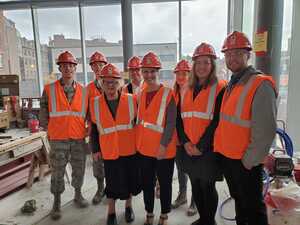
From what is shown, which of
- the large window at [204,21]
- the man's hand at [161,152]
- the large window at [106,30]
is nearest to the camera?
the man's hand at [161,152]

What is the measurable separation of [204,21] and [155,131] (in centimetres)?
341

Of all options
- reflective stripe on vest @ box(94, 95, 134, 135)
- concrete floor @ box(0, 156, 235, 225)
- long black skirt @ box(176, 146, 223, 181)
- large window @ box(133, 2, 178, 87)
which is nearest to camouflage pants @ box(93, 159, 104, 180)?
concrete floor @ box(0, 156, 235, 225)

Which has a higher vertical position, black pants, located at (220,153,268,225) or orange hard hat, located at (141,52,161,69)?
orange hard hat, located at (141,52,161,69)

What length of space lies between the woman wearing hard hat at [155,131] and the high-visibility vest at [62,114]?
A: 67cm

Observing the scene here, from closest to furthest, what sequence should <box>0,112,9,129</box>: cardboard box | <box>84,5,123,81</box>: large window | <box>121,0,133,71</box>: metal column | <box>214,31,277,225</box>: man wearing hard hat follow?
<box>214,31,277,225</box>: man wearing hard hat < <box>0,112,9,129</box>: cardboard box < <box>121,0,133,71</box>: metal column < <box>84,5,123,81</box>: large window

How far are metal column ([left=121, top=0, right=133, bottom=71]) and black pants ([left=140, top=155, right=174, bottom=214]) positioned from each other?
3.28 metres

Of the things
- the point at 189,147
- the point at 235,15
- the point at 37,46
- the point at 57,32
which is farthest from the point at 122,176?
the point at 37,46

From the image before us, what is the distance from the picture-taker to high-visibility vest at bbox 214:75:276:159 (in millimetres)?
1442

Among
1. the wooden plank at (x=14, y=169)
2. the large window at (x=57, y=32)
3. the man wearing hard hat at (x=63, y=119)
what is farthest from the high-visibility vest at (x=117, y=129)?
the large window at (x=57, y=32)

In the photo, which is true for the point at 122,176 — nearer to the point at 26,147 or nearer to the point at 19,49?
the point at 26,147

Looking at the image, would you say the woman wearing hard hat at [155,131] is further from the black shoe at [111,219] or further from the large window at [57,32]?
the large window at [57,32]

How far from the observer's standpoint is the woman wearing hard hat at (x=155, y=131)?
1849mm

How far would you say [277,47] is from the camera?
227cm

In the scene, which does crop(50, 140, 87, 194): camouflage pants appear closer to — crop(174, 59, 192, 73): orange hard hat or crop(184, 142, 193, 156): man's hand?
crop(184, 142, 193, 156): man's hand
